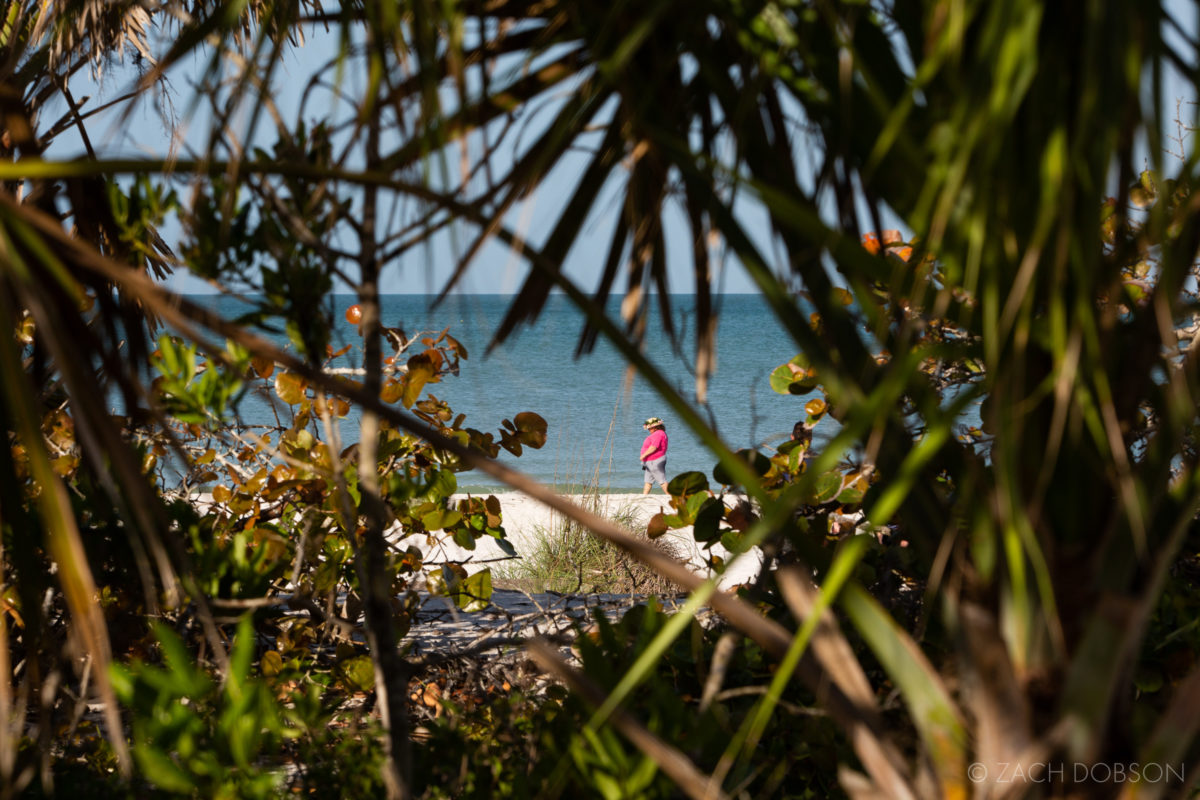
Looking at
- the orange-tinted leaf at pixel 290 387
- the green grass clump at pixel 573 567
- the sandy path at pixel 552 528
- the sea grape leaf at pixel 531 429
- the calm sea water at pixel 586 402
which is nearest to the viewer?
the calm sea water at pixel 586 402

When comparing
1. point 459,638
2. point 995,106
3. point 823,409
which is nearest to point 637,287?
point 995,106

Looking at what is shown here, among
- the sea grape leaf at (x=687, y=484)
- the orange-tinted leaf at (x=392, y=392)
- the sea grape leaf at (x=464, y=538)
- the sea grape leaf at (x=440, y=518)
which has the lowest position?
the sea grape leaf at (x=464, y=538)

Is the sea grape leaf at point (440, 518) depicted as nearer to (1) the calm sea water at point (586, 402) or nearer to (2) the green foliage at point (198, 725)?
(1) the calm sea water at point (586, 402)

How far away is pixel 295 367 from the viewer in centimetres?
108

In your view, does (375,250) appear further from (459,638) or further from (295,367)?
(459,638)

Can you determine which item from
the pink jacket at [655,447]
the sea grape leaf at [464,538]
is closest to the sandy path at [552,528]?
the pink jacket at [655,447]

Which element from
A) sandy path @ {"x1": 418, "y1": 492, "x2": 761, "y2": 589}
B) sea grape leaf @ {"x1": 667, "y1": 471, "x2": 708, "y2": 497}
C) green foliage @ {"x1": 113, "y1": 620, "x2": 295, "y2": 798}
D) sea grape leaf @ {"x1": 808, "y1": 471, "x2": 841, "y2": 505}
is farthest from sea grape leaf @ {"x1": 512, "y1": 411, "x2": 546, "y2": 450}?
sandy path @ {"x1": 418, "y1": 492, "x2": 761, "y2": 589}

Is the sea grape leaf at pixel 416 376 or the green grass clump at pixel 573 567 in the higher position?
the sea grape leaf at pixel 416 376

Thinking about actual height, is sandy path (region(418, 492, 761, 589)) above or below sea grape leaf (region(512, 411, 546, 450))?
below

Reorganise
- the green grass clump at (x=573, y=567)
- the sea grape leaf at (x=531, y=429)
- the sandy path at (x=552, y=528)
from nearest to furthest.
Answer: the sea grape leaf at (x=531, y=429) < the green grass clump at (x=573, y=567) < the sandy path at (x=552, y=528)

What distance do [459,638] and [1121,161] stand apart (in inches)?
120

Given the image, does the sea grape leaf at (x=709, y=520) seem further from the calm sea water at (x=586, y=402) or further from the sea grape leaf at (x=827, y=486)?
the calm sea water at (x=586, y=402)

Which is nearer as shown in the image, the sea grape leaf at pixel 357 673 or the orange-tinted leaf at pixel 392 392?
the sea grape leaf at pixel 357 673

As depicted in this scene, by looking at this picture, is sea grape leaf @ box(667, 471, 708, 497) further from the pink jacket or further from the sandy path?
the pink jacket
